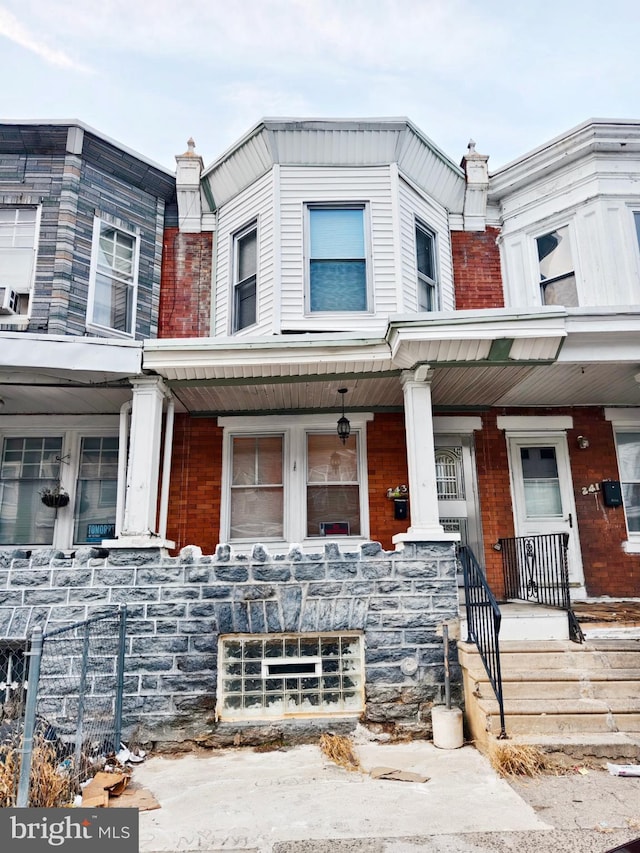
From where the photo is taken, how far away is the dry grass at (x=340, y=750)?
15.0ft

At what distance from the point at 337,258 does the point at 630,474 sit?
4940mm

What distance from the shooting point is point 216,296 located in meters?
8.46

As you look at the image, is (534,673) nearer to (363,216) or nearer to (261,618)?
(261,618)

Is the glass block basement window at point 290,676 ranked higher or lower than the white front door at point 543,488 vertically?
lower

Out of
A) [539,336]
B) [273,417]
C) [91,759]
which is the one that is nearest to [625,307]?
[539,336]

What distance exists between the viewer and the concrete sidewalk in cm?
333

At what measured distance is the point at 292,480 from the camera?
7.59m

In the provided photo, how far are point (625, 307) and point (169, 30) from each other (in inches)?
258

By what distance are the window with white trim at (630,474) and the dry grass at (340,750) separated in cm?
484

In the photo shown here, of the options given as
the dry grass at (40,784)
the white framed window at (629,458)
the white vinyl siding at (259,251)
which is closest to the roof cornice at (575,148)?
the white framed window at (629,458)

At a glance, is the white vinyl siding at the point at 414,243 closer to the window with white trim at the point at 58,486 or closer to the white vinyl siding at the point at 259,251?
the white vinyl siding at the point at 259,251

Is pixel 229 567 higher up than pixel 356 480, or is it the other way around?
pixel 356 480

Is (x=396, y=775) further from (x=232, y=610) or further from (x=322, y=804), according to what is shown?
(x=232, y=610)

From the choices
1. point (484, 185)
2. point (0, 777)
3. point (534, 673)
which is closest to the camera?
point (0, 777)
